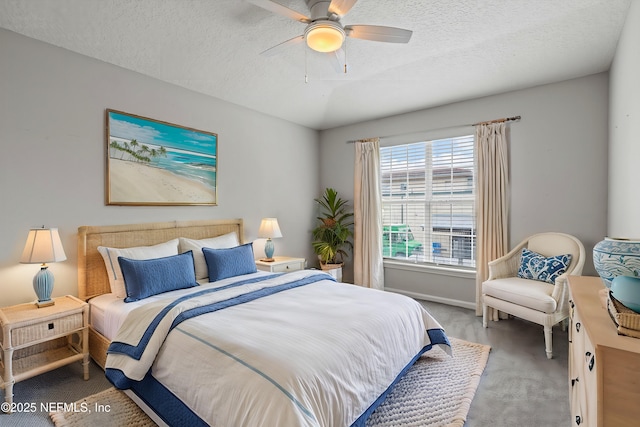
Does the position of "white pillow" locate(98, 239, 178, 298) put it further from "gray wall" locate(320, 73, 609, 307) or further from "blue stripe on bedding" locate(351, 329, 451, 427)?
"gray wall" locate(320, 73, 609, 307)

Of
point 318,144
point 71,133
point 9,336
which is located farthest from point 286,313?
point 318,144

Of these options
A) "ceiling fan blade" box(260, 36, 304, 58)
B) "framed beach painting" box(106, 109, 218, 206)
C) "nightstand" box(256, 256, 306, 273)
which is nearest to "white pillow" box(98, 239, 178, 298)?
"framed beach painting" box(106, 109, 218, 206)

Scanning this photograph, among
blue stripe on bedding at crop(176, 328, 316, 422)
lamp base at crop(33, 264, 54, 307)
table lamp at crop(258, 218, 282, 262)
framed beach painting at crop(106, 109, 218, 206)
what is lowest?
blue stripe on bedding at crop(176, 328, 316, 422)

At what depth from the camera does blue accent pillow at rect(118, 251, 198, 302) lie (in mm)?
2494

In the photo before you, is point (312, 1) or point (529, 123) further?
point (529, 123)

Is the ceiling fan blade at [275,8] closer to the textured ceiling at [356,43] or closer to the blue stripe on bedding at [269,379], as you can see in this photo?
the textured ceiling at [356,43]

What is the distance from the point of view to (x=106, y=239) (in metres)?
2.82

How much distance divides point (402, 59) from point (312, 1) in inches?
52.6

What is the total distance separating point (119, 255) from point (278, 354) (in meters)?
1.97

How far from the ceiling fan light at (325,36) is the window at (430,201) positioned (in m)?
2.59

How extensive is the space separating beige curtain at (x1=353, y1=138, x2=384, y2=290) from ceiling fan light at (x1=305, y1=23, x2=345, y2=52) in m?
2.68

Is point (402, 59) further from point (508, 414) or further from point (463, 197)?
point (508, 414)

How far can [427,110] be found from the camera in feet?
13.9

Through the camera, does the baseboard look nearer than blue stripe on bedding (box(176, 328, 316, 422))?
No
